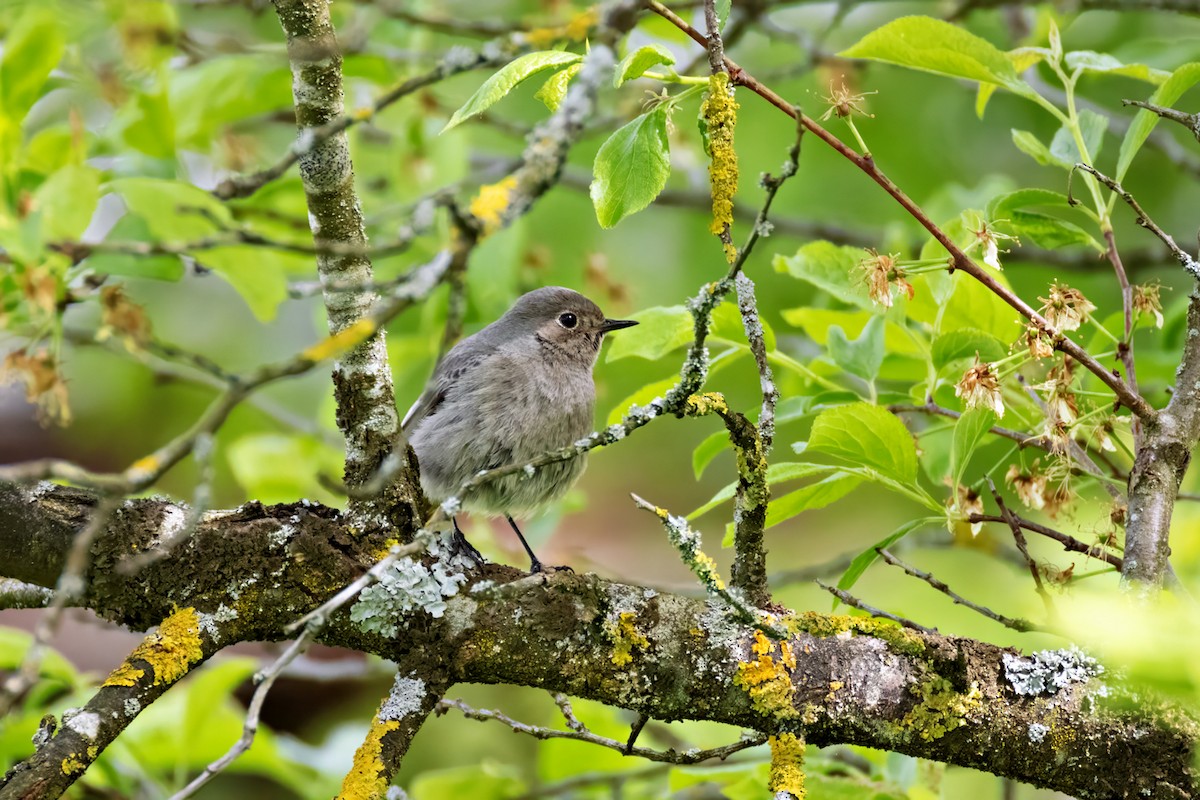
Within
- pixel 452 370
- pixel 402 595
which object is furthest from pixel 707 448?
pixel 452 370

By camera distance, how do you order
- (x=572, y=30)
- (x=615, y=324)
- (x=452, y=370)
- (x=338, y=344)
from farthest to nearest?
1. (x=615, y=324)
2. (x=452, y=370)
3. (x=572, y=30)
4. (x=338, y=344)

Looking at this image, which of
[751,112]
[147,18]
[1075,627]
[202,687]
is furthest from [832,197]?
[1075,627]

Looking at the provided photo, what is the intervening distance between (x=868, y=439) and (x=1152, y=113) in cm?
110

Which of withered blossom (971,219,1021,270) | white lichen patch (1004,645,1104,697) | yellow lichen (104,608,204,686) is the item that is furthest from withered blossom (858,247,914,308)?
yellow lichen (104,608,204,686)

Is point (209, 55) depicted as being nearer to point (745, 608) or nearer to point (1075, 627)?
point (745, 608)

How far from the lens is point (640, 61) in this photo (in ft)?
8.14

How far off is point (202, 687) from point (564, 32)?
3.15m

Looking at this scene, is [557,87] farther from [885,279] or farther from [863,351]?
[863,351]

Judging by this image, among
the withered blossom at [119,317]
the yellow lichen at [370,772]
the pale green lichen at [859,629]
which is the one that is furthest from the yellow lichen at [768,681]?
the withered blossom at [119,317]

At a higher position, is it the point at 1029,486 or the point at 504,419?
the point at 504,419

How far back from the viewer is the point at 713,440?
3.09 m

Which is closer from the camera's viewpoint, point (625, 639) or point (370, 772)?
point (370, 772)

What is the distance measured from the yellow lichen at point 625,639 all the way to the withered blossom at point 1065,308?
1241 millimetres

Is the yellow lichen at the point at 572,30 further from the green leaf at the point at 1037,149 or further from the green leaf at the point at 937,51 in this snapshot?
the green leaf at the point at 1037,149
